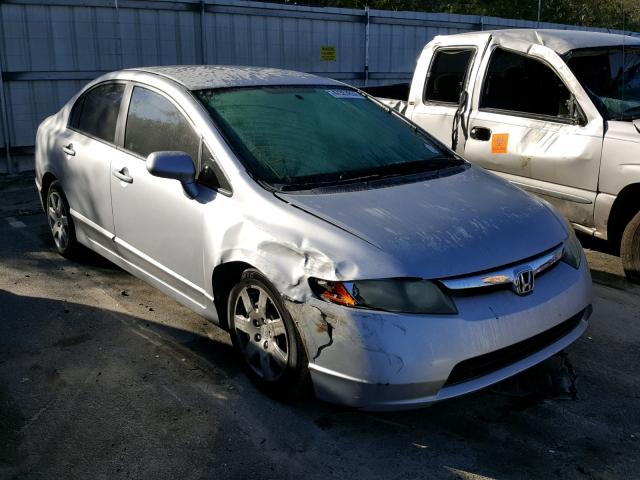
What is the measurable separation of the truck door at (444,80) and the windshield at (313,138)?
1.54 meters

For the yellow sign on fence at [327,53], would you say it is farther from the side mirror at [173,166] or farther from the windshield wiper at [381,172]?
the side mirror at [173,166]

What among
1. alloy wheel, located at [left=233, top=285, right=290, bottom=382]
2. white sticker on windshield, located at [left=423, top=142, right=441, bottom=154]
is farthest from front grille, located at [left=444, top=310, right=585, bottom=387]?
white sticker on windshield, located at [left=423, top=142, right=441, bottom=154]

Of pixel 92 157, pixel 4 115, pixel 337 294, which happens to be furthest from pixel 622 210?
pixel 4 115

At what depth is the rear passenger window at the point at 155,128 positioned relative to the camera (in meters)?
3.89

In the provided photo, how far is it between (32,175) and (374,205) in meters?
6.93

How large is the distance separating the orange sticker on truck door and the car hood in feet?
5.78

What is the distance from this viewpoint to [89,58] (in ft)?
30.8

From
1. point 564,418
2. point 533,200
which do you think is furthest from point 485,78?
point 564,418

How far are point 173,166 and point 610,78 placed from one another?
3.51 m

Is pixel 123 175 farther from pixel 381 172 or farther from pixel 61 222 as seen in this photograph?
pixel 381 172

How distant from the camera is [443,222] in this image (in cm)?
323

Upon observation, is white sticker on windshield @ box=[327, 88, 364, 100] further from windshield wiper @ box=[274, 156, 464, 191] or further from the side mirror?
the side mirror

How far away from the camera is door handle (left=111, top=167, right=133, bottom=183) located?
13.8ft

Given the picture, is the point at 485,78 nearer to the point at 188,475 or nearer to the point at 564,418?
the point at 564,418
